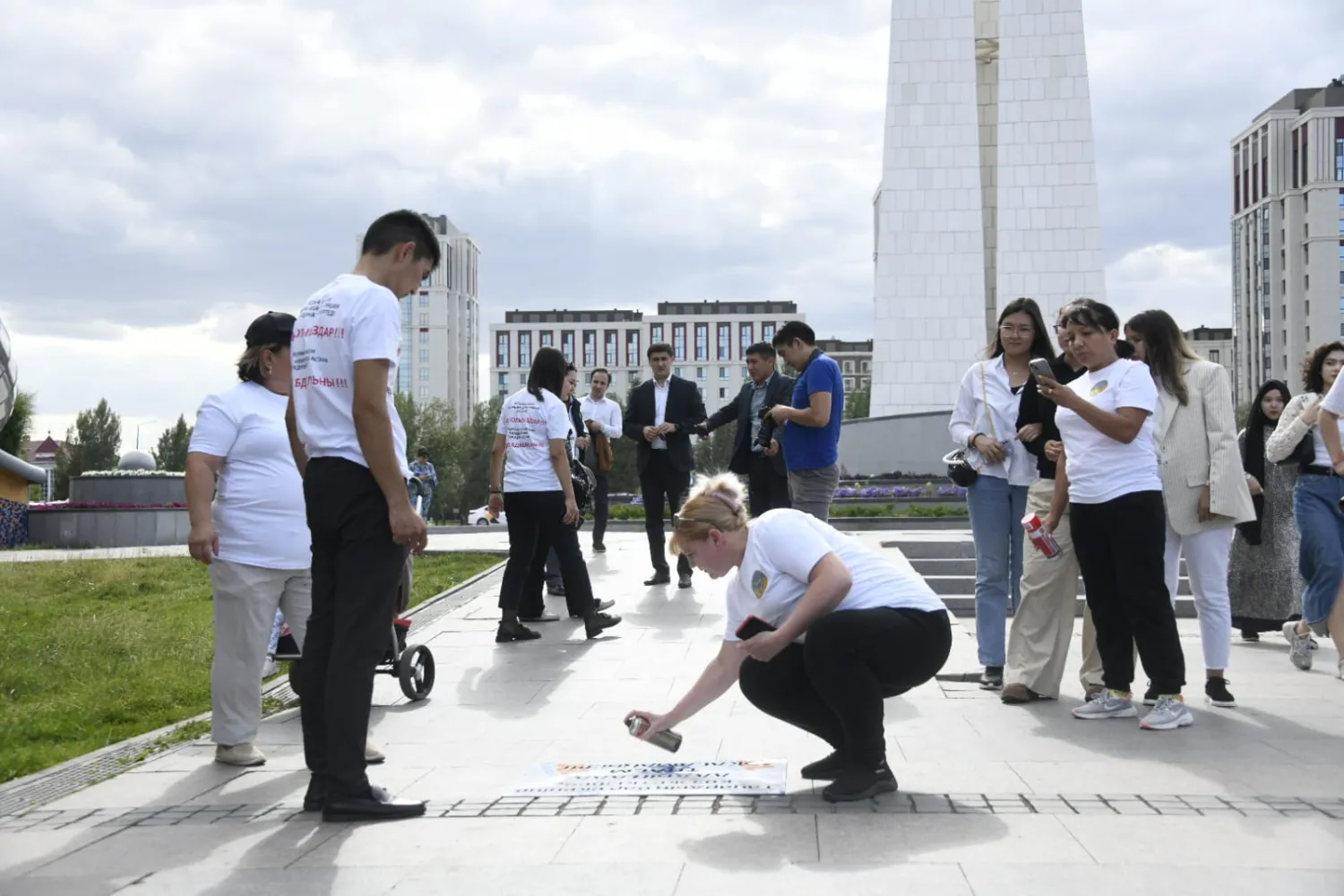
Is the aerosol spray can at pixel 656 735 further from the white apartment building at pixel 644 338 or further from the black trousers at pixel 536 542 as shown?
the white apartment building at pixel 644 338

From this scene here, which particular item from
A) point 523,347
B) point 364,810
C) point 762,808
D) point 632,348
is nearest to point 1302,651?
point 762,808

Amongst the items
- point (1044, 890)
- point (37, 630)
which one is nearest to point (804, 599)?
point (1044, 890)

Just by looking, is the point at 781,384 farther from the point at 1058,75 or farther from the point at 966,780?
the point at 1058,75

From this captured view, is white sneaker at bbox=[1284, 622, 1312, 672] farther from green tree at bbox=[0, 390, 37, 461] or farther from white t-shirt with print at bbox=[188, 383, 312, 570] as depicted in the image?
green tree at bbox=[0, 390, 37, 461]

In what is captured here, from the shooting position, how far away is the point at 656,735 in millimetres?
4160

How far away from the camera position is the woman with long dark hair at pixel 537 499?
27.4ft

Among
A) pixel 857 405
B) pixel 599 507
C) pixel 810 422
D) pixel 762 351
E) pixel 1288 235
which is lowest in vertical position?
pixel 599 507

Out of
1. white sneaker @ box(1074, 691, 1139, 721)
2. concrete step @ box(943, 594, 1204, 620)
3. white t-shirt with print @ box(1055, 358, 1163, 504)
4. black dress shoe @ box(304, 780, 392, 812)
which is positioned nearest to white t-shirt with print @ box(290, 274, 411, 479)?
black dress shoe @ box(304, 780, 392, 812)

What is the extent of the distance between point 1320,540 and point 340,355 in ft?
17.4

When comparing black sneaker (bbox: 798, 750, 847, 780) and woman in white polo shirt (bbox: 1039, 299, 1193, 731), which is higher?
woman in white polo shirt (bbox: 1039, 299, 1193, 731)

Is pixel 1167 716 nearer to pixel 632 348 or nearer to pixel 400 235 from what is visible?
pixel 400 235

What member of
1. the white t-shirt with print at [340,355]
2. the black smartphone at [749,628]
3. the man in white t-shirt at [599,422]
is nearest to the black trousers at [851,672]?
the black smartphone at [749,628]

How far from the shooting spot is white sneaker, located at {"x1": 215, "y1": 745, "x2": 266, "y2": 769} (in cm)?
506

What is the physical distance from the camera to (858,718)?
420 centimetres
